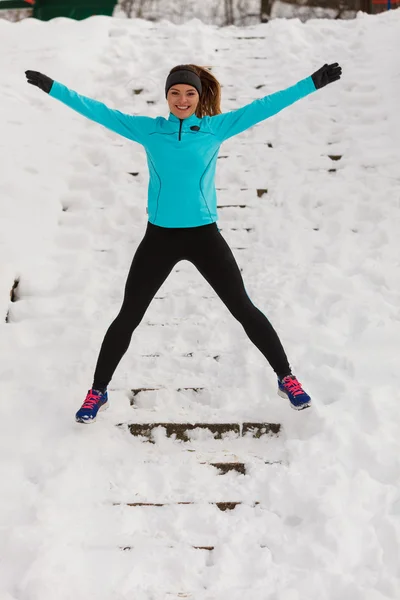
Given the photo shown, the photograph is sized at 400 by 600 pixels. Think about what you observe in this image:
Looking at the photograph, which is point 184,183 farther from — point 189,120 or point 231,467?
point 231,467

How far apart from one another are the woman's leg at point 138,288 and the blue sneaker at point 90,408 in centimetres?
4

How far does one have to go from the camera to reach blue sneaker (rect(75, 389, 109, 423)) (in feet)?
9.33

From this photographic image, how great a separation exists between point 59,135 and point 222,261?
325cm

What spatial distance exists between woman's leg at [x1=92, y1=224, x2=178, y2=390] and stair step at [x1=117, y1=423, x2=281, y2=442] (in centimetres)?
29

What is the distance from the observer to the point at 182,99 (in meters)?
2.63

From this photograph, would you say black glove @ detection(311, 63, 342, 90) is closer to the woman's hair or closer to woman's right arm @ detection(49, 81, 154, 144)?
the woman's hair

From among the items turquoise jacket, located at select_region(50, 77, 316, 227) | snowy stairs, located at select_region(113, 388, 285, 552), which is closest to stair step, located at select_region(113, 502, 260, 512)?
snowy stairs, located at select_region(113, 388, 285, 552)

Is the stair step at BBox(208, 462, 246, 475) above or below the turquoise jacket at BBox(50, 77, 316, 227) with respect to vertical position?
below

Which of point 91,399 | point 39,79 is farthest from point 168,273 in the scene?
point 39,79

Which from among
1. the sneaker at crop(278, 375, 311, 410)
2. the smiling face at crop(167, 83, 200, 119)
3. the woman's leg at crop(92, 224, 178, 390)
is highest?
the smiling face at crop(167, 83, 200, 119)

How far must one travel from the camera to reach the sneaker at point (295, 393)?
9.32 ft

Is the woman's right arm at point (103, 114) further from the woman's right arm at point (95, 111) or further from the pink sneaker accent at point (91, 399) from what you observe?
the pink sneaker accent at point (91, 399)

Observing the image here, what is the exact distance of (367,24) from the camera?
7133 mm

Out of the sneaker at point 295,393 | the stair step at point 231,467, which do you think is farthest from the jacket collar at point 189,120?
the stair step at point 231,467
